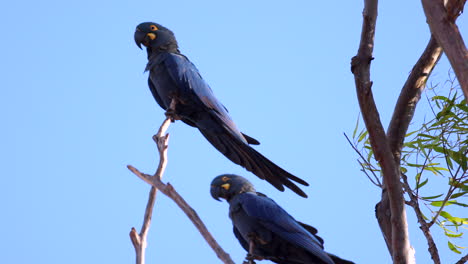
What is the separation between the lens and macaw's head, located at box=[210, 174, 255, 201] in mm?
3590

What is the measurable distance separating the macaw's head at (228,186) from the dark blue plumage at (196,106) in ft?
0.62

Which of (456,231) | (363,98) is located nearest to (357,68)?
(363,98)

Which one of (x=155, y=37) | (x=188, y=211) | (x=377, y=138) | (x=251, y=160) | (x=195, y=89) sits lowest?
(x=188, y=211)

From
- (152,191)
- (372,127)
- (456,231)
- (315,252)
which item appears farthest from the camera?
(456,231)

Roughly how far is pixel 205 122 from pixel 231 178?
1.11 feet

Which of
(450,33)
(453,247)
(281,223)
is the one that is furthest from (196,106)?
(450,33)

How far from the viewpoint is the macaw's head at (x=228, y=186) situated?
11.8 ft

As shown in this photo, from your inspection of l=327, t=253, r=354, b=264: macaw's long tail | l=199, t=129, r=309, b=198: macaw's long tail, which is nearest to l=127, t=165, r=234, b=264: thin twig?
l=199, t=129, r=309, b=198: macaw's long tail

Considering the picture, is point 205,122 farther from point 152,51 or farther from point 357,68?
point 357,68

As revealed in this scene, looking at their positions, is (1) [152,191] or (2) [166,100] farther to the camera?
(2) [166,100]

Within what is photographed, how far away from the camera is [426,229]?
2.98 meters

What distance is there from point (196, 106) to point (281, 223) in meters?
0.75

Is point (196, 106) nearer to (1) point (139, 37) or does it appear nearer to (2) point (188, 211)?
(1) point (139, 37)

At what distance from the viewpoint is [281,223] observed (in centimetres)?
332
